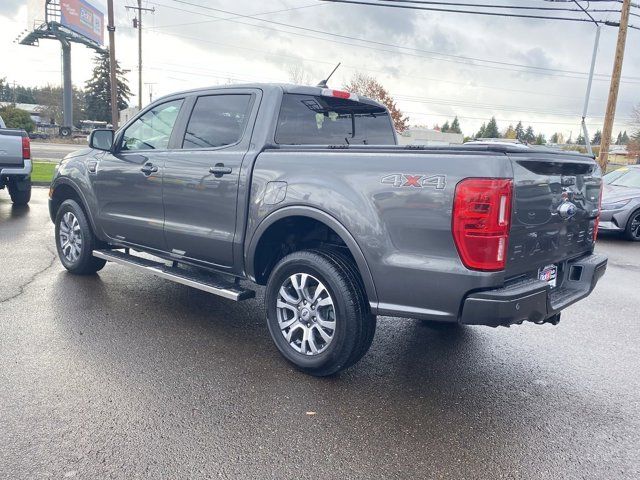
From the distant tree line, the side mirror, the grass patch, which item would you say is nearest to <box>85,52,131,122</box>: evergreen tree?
the distant tree line

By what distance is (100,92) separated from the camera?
7069 cm

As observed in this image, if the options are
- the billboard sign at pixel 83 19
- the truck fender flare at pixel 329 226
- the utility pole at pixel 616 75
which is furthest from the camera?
the billboard sign at pixel 83 19

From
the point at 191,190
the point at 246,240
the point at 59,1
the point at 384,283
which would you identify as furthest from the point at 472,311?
the point at 59,1

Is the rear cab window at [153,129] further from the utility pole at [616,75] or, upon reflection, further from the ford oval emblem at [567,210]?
the utility pole at [616,75]

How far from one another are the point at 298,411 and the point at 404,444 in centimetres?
67

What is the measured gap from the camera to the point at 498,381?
376 cm

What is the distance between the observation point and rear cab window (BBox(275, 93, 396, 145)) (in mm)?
4195

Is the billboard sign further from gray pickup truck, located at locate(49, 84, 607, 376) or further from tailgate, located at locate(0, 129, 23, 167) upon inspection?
gray pickup truck, located at locate(49, 84, 607, 376)

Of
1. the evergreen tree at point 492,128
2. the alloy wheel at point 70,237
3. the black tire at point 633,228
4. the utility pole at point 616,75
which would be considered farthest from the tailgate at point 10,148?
the evergreen tree at point 492,128

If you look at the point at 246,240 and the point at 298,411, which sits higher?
the point at 246,240

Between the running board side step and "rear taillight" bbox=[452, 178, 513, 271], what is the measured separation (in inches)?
68.6

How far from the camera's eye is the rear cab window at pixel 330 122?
13.8 ft

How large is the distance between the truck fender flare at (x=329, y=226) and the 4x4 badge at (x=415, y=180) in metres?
0.44

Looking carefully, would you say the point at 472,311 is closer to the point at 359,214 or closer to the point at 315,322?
the point at 359,214
